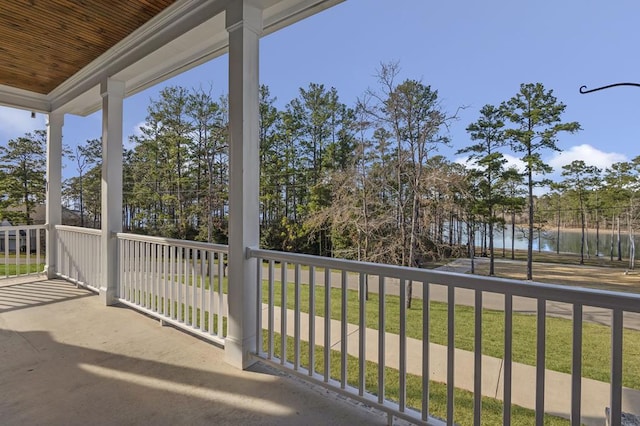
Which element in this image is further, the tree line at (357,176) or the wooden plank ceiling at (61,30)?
the tree line at (357,176)

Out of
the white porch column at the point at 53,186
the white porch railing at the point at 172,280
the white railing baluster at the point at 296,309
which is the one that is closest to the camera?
the white railing baluster at the point at 296,309

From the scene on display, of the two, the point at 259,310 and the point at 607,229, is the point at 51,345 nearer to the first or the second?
the point at 259,310

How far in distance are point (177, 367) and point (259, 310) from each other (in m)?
0.70

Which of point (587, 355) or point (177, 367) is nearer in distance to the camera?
point (177, 367)

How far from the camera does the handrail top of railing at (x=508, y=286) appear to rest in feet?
3.69

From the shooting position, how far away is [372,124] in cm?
563

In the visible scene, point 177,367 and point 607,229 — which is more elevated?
point 607,229

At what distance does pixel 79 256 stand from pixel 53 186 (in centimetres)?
136

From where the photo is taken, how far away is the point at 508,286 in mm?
1327

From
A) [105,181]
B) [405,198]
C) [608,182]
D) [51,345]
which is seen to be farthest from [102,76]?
[608,182]

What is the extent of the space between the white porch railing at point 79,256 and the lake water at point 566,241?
4.51 metres

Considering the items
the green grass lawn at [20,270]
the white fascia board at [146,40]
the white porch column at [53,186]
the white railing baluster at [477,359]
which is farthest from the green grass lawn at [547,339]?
the green grass lawn at [20,270]

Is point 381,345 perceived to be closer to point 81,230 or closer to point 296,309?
point 296,309

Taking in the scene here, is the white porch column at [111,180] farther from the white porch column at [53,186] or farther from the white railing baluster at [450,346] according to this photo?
the white railing baluster at [450,346]
